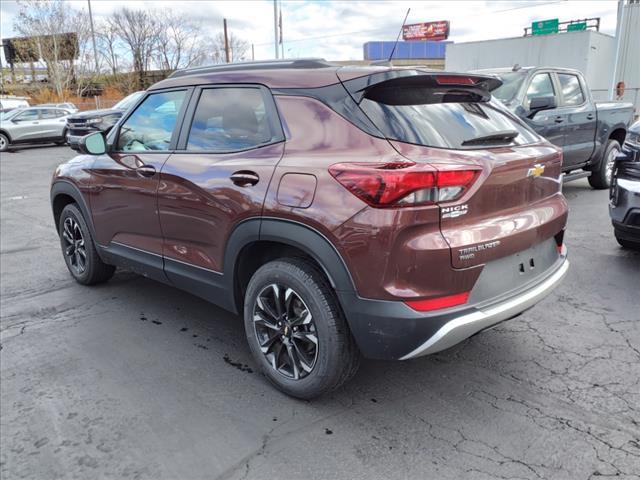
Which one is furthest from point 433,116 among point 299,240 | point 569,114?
point 569,114

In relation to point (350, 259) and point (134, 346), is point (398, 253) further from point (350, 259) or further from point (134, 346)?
point (134, 346)

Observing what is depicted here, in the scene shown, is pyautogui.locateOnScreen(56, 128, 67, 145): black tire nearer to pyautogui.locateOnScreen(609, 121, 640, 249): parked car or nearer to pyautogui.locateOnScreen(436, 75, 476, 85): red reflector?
pyautogui.locateOnScreen(609, 121, 640, 249): parked car

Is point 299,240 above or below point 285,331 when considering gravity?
above

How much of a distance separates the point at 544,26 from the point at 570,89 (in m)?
43.9

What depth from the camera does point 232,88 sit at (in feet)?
10.8

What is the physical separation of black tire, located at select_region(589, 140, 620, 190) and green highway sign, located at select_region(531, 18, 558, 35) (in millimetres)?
41192

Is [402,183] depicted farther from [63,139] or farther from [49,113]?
[49,113]

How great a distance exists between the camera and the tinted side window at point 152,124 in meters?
3.68

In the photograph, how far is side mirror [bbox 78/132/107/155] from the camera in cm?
416

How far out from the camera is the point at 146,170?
3688mm

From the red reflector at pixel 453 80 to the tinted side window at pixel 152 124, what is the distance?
1.79 m

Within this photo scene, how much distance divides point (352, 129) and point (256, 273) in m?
1.00

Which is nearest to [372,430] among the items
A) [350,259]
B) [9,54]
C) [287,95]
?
[350,259]

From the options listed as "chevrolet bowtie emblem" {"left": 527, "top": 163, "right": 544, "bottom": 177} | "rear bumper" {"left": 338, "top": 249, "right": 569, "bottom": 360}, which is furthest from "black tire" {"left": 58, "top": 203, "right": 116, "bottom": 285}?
"chevrolet bowtie emblem" {"left": 527, "top": 163, "right": 544, "bottom": 177}
